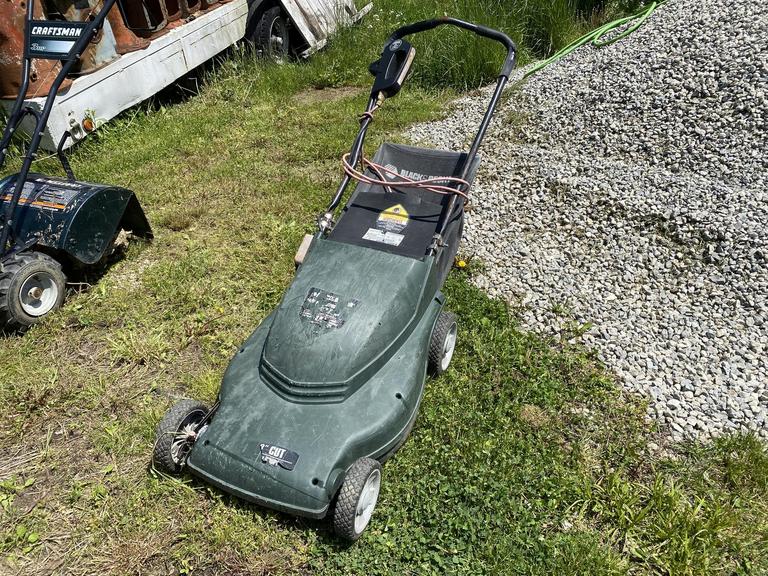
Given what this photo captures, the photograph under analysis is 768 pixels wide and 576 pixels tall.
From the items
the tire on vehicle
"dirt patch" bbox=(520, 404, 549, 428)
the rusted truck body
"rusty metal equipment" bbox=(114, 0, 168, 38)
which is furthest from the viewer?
the tire on vehicle

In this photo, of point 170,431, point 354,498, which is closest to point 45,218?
point 170,431

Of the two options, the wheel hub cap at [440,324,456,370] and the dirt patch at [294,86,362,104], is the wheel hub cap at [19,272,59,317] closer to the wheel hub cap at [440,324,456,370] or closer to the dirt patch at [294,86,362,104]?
the wheel hub cap at [440,324,456,370]

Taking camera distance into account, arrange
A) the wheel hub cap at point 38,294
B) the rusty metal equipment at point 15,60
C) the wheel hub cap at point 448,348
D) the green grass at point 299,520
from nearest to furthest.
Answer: the green grass at point 299,520
the wheel hub cap at point 448,348
the wheel hub cap at point 38,294
the rusty metal equipment at point 15,60

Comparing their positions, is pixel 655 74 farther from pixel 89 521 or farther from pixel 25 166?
pixel 89 521

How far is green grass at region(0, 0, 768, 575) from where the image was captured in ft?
7.99

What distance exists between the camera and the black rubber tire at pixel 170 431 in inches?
99.9

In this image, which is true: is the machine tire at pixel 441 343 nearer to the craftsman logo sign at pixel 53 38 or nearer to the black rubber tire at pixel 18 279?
the black rubber tire at pixel 18 279

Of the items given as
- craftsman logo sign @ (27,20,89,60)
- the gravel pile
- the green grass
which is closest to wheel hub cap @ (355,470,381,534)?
the green grass

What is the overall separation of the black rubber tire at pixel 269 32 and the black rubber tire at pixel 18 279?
4.65 metres

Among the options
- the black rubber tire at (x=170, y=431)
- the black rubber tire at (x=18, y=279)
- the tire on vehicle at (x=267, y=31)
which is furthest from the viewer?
the tire on vehicle at (x=267, y=31)

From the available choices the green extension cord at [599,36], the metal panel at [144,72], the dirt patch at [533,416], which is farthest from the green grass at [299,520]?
the green extension cord at [599,36]

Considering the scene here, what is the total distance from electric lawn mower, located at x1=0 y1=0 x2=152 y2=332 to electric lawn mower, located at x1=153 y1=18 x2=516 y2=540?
1458mm

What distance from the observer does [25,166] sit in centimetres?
342

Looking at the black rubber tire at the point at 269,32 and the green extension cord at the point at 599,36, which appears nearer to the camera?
the green extension cord at the point at 599,36
